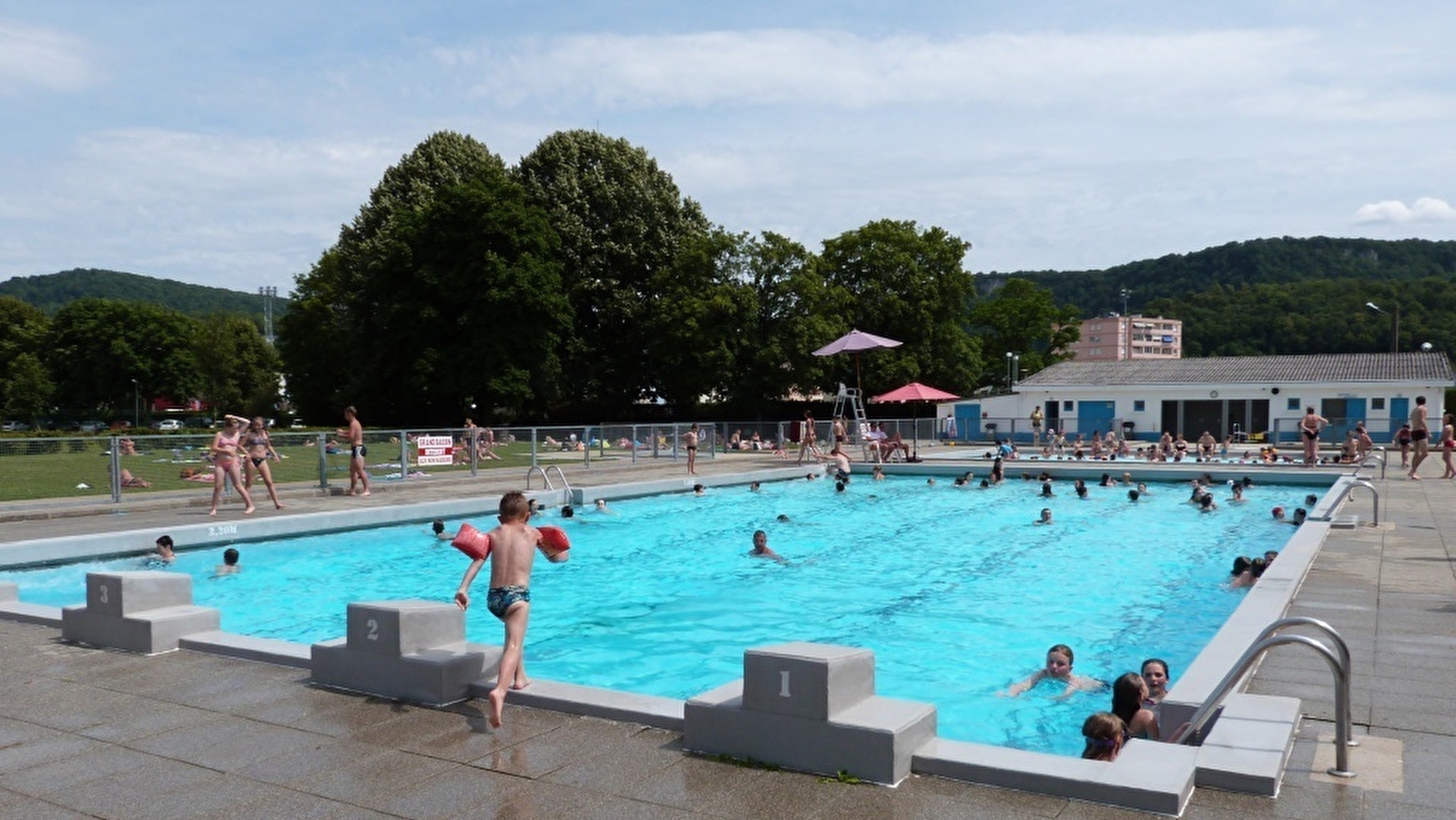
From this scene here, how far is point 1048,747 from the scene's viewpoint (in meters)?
8.12

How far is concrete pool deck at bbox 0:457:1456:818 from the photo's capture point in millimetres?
4449

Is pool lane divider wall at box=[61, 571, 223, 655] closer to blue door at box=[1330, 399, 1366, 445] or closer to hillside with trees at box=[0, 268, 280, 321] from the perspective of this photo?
blue door at box=[1330, 399, 1366, 445]

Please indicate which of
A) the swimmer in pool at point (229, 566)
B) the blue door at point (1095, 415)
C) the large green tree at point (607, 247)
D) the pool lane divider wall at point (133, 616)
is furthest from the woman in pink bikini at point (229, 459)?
the blue door at point (1095, 415)

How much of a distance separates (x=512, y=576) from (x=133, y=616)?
3.57m

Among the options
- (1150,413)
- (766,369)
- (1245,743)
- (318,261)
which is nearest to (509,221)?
(766,369)

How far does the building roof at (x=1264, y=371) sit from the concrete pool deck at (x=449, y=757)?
39423mm

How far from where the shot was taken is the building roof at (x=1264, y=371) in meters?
41.0

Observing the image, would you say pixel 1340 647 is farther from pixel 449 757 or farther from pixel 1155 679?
pixel 449 757

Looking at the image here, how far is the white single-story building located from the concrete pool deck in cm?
3699

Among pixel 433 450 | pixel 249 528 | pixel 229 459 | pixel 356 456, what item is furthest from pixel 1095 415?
pixel 249 528

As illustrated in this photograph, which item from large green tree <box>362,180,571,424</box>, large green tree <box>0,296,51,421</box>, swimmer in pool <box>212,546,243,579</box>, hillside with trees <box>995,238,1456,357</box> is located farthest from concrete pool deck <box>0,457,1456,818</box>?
large green tree <box>0,296,51,421</box>

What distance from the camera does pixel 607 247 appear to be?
158ft

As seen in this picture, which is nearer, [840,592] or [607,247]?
[840,592]

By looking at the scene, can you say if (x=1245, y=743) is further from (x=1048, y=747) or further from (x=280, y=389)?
(x=280, y=389)
